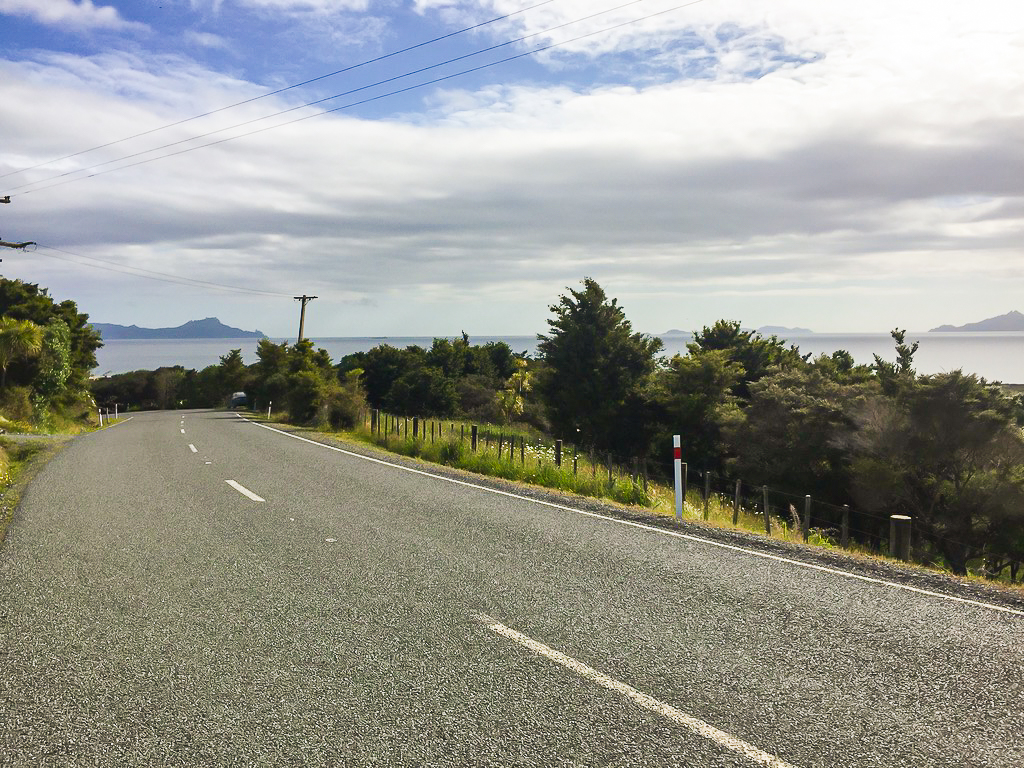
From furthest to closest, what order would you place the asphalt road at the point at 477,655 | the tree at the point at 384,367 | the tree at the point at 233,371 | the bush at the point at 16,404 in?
1. the tree at the point at 233,371
2. the tree at the point at 384,367
3. the bush at the point at 16,404
4. the asphalt road at the point at 477,655

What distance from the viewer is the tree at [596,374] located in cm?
3938

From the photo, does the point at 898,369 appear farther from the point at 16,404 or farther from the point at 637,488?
the point at 16,404

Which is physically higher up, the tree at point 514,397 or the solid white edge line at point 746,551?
the tree at point 514,397

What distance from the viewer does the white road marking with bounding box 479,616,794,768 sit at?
372 centimetres

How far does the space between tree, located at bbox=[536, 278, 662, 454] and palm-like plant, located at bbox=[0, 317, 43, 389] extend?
25885 millimetres

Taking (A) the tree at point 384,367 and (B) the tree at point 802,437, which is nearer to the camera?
(B) the tree at point 802,437

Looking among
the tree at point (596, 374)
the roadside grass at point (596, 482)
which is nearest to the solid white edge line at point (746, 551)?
the roadside grass at point (596, 482)

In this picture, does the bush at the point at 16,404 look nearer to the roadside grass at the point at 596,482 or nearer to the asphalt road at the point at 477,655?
the roadside grass at the point at 596,482

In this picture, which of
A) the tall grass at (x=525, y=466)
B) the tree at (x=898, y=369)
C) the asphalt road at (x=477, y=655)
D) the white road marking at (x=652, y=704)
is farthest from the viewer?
the tree at (x=898, y=369)

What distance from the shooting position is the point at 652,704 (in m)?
4.25

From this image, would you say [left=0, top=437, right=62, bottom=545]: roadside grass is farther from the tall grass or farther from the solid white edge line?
the tall grass

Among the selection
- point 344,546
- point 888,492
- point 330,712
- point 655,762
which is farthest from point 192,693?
point 888,492

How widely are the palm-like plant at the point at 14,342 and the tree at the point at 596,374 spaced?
25.9 m

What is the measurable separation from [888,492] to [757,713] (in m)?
20.7
